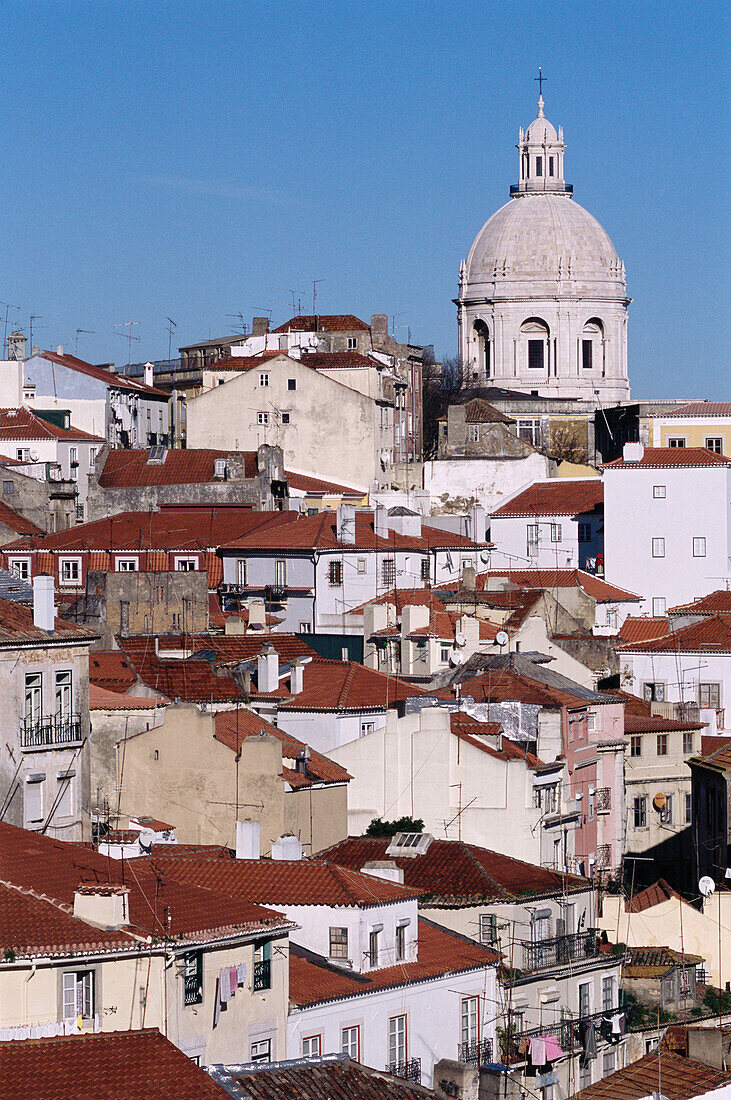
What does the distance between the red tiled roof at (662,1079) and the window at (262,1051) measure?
357 centimetres

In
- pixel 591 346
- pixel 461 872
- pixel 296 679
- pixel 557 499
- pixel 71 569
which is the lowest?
pixel 461 872

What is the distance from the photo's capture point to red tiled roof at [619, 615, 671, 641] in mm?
61688

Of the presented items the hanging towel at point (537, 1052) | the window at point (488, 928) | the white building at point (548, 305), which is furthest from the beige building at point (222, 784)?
the white building at point (548, 305)

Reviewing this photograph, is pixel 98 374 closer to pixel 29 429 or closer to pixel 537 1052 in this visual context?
pixel 29 429

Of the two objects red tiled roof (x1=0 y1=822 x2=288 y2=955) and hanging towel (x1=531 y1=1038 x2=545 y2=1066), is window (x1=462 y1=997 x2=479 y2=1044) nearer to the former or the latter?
hanging towel (x1=531 y1=1038 x2=545 y2=1066)

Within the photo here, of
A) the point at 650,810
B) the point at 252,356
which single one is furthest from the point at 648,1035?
the point at 252,356

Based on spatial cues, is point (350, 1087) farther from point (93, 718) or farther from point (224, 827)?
point (93, 718)

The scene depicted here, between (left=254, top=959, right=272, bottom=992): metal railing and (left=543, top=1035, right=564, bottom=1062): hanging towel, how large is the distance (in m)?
5.34

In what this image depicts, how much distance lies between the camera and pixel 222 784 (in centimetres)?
3559

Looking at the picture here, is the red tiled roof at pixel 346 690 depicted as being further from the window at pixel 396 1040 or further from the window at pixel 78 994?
the window at pixel 78 994

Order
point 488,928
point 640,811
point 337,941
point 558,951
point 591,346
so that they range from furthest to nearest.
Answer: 1. point 591,346
2. point 640,811
3. point 558,951
4. point 488,928
5. point 337,941

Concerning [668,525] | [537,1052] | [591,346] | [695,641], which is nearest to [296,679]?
[695,641]

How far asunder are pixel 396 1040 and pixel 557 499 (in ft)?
158

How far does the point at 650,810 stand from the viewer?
4897cm
